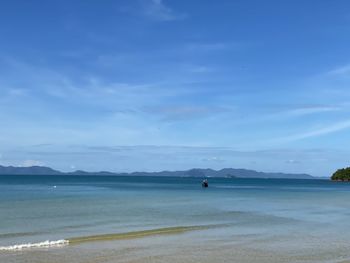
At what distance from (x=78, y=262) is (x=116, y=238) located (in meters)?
5.64

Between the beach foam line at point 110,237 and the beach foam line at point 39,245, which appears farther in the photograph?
the beach foam line at point 110,237

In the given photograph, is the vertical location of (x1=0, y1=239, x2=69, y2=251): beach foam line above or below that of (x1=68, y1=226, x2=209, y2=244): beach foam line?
below

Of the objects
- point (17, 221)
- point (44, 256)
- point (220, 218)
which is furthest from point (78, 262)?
point (220, 218)

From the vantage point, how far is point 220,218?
102 ft

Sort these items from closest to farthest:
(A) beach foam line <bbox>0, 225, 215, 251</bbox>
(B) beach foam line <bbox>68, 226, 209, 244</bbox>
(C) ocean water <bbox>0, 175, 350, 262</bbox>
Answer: (C) ocean water <bbox>0, 175, 350, 262</bbox>, (A) beach foam line <bbox>0, 225, 215, 251</bbox>, (B) beach foam line <bbox>68, 226, 209, 244</bbox>

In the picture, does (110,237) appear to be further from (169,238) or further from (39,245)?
(39,245)

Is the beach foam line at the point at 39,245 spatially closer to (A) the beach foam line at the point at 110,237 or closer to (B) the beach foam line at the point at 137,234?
(A) the beach foam line at the point at 110,237

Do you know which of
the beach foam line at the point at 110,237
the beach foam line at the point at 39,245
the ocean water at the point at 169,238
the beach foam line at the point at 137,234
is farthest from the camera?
the beach foam line at the point at 137,234

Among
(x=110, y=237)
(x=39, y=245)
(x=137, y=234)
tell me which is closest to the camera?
(x=39, y=245)

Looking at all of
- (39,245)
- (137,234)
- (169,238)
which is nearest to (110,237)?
(137,234)

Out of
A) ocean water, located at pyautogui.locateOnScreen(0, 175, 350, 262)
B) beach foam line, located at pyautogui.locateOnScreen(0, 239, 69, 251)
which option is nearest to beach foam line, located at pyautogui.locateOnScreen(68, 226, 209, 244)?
ocean water, located at pyautogui.locateOnScreen(0, 175, 350, 262)

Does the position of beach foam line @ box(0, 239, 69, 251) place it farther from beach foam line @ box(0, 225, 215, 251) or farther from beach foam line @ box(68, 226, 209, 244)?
beach foam line @ box(68, 226, 209, 244)

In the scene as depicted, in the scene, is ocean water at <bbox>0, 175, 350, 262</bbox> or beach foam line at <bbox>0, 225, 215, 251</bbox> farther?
beach foam line at <bbox>0, 225, 215, 251</bbox>

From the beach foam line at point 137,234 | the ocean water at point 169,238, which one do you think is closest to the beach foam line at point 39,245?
the ocean water at point 169,238
